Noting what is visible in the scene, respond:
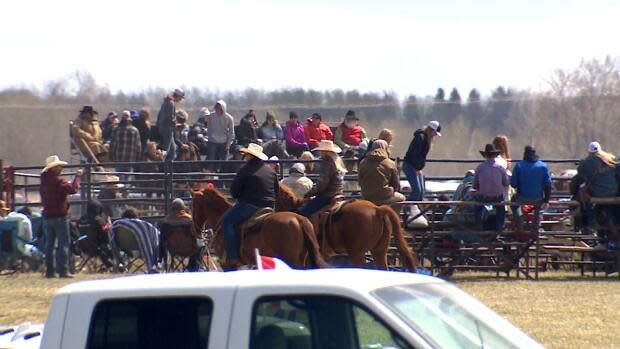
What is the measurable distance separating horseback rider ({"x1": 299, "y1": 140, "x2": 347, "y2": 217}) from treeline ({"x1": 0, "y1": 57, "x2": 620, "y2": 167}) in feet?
98.7

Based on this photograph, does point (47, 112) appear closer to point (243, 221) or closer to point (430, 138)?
point (430, 138)

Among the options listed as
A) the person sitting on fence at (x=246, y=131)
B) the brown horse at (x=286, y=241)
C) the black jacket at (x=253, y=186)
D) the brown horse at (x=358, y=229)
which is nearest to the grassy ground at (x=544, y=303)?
the brown horse at (x=358, y=229)

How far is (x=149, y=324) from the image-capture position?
17.7 feet

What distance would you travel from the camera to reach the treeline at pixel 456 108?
157 feet

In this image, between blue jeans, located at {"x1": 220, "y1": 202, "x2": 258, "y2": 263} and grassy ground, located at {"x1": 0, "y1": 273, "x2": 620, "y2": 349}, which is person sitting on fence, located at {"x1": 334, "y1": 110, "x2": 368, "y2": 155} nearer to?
grassy ground, located at {"x1": 0, "y1": 273, "x2": 620, "y2": 349}

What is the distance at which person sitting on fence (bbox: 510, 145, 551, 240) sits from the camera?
19469 millimetres

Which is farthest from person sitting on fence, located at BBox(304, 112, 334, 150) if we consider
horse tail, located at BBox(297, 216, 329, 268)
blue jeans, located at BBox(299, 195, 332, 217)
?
horse tail, located at BBox(297, 216, 329, 268)

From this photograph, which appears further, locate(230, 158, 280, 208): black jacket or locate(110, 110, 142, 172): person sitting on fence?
locate(110, 110, 142, 172): person sitting on fence

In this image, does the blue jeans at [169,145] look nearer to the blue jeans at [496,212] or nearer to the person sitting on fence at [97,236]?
the person sitting on fence at [97,236]

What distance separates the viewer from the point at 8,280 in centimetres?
1989

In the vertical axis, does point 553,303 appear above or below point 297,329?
below

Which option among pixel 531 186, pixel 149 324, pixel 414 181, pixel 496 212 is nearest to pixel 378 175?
pixel 496 212

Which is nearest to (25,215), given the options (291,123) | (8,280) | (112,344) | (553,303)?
(8,280)

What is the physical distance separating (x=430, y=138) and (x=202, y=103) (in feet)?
91.8
